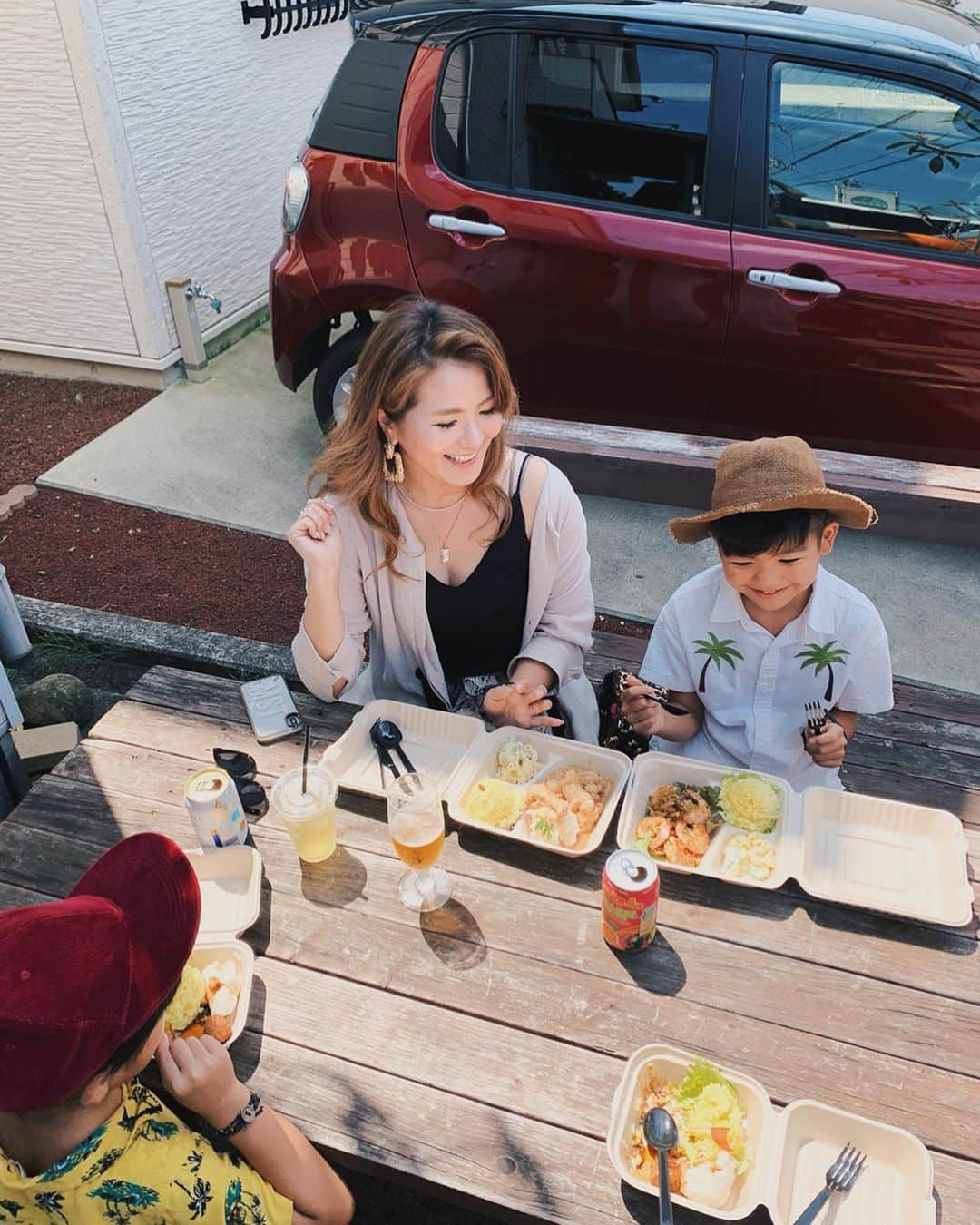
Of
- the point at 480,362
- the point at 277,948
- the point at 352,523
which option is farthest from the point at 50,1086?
the point at 480,362

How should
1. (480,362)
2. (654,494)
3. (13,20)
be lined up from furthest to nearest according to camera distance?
(13,20), (654,494), (480,362)

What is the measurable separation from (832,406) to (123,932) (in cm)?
349

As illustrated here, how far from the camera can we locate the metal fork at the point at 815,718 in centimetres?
208

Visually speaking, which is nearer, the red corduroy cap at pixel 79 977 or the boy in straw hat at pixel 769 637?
the red corduroy cap at pixel 79 977

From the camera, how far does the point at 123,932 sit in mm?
1242

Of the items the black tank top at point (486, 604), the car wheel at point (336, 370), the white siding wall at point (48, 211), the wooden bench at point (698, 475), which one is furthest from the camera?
the white siding wall at point (48, 211)

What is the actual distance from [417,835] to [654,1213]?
2.30 feet

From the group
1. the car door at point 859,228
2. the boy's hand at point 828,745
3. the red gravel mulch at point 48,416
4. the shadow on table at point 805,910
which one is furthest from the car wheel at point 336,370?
the shadow on table at point 805,910

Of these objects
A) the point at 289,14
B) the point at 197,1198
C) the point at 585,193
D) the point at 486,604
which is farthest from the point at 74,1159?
the point at 289,14

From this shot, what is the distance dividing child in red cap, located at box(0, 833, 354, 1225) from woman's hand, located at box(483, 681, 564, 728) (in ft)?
3.34

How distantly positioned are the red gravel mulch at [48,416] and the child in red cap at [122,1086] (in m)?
4.08

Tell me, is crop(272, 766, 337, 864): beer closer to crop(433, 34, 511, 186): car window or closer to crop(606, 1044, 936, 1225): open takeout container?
crop(606, 1044, 936, 1225): open takeout container

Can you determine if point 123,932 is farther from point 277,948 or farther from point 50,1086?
point 277,948

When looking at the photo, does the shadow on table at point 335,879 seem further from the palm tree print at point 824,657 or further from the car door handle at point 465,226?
the car door handle at point 465,226
